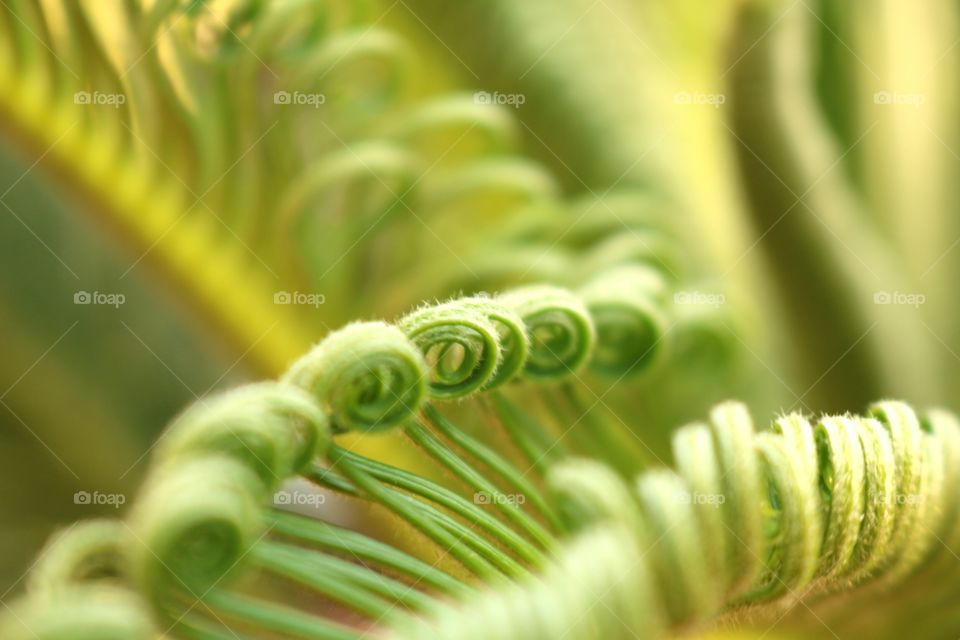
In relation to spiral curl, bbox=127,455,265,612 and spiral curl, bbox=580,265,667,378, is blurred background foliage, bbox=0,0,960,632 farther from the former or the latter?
spiral curl, bbox=127,455,265,612

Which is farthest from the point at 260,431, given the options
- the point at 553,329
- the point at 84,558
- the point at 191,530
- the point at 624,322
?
the point at 624,322

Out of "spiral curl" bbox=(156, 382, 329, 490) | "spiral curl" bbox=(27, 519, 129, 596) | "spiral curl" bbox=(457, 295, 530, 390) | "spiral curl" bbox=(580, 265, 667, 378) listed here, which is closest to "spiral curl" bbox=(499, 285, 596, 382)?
"spiral curl" bbox=(457, 295, 530, 390)

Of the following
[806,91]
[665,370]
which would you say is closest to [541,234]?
[665,370]

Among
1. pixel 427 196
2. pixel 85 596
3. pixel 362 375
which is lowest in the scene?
pixel 85 596

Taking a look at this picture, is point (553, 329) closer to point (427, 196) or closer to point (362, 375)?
point (362, 375)

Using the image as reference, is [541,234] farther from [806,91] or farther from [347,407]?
[347,407]
